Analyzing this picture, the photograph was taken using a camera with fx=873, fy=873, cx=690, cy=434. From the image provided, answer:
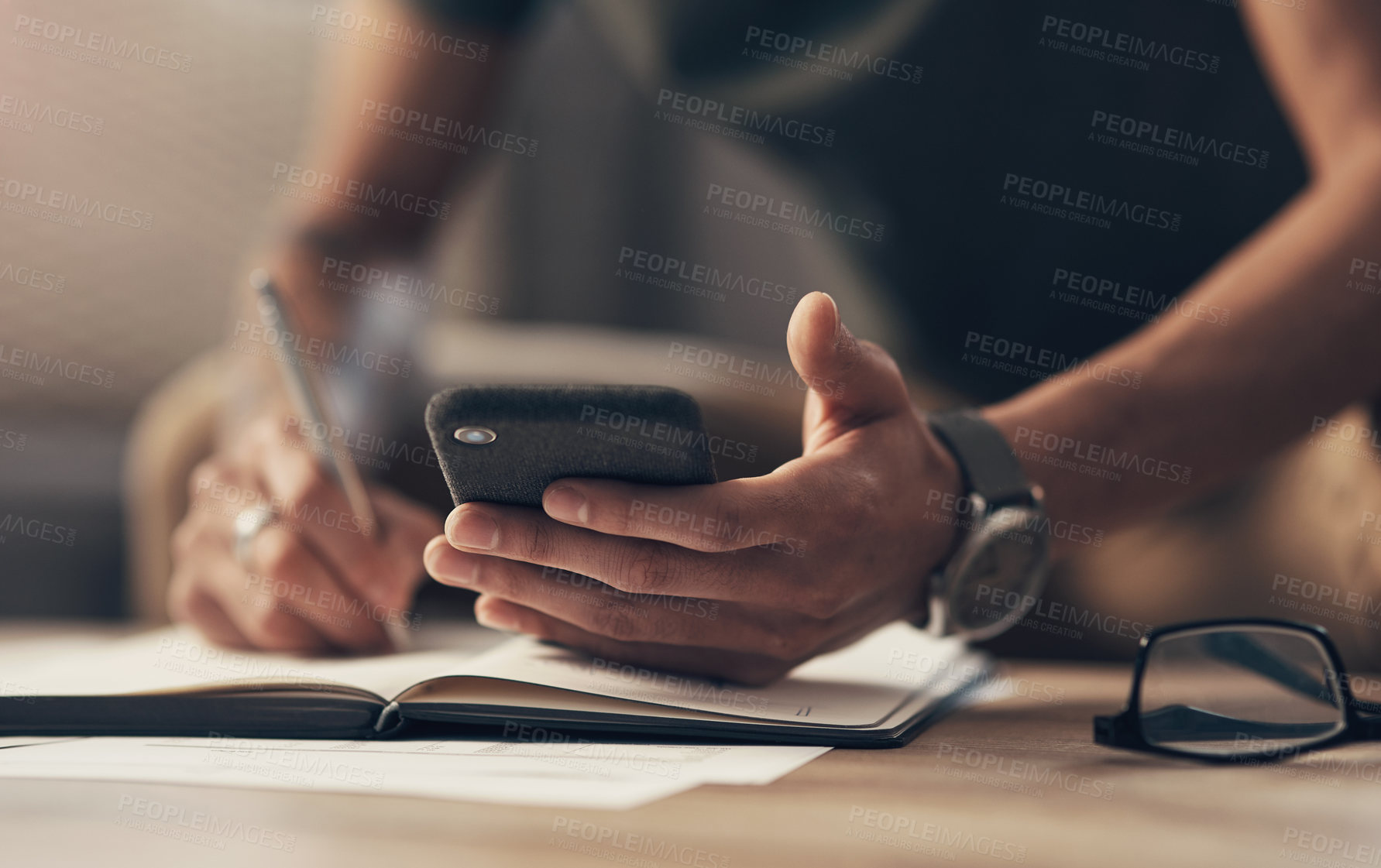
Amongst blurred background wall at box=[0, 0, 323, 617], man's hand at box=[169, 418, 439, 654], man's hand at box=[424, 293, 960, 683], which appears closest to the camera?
man's hand at box=[424, 293, 960, 683]

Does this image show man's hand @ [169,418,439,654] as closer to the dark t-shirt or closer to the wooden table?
the wooden table

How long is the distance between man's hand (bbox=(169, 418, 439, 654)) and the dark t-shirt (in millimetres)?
672

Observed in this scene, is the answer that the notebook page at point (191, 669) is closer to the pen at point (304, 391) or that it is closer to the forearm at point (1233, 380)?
the pen at point (304, 391)

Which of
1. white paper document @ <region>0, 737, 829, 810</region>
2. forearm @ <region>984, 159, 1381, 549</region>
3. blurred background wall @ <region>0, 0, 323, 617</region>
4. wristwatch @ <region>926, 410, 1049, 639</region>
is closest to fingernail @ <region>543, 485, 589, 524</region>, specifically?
white paper document @ <region>0, 737, 829, 810</region>

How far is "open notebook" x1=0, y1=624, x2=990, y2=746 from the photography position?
1.30ft

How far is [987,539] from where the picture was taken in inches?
20.0

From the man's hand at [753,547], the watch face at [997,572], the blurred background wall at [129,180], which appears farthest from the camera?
the blurred background wall at [129,180]

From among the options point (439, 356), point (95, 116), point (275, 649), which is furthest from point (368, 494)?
point (95, 116)

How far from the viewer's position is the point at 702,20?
1.11m

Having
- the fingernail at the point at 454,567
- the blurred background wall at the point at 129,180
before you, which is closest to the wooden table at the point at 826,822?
the fingernail at the point at 454,567

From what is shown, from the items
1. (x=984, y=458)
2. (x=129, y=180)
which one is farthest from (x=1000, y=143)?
(x=129, y=180)

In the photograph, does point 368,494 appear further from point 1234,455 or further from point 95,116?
point 95,116

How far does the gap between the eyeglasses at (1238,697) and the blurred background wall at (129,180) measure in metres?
1.88

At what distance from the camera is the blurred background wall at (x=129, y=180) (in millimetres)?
1850
